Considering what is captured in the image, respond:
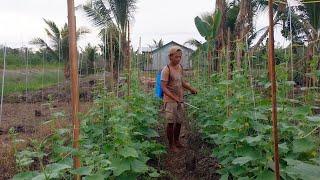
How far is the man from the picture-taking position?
6.30 meters

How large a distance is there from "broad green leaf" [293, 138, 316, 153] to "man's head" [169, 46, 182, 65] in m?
3.84

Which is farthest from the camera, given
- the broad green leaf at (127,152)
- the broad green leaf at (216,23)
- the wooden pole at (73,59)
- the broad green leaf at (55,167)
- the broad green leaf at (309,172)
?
the broad green leaf at (216,23)

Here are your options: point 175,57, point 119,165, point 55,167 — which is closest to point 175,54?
point 175,57

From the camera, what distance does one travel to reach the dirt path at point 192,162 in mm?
5281

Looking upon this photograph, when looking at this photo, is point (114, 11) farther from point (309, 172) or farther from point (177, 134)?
point (309, 172)

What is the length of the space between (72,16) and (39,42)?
1760 centimetres

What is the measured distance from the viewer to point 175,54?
627 cm

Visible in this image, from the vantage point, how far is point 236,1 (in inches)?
794

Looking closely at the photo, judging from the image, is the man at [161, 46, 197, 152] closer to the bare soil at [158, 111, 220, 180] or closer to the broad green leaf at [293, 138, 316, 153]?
the bare soil at [158, 111, 220, 180]

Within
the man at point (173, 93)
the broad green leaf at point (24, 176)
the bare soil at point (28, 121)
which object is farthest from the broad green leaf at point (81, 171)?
the man at point (173, 93)

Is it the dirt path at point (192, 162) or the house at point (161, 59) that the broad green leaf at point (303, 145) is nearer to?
the dirt path at point (192, 162)

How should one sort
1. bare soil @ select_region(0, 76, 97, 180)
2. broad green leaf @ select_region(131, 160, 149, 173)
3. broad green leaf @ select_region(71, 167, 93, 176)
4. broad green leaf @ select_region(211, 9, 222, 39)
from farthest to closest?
broad green leaf @ select_region(211, 9, 222, 39) → bare soil @ select_region(0, 76, 97, 180) → broad green leaf @ select_region(131, 160, 149, 173) → broad green leaf @ select_region(71, 167, 93, 176)

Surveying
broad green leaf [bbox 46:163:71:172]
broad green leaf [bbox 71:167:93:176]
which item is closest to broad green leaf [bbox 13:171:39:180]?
broad green leaf [bbox 46:163:71:172]

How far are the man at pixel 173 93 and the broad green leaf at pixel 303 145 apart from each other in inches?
149
